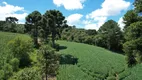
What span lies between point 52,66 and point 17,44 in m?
15.7

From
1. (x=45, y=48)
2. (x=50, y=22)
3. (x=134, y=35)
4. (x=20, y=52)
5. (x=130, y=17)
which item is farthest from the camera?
(x=50, y=22)

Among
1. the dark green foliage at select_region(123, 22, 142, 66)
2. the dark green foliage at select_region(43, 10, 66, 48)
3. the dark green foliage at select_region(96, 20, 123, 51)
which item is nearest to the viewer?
the dark green foliage at select_region(123, 22, 142, 66)

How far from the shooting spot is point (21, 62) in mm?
42781

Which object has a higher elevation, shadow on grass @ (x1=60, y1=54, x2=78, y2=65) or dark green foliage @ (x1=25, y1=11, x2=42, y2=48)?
dark green foliage @ (x1=25, y1=11, x2=42, y2=48)

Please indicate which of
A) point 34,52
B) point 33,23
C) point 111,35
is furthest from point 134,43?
point 111,35

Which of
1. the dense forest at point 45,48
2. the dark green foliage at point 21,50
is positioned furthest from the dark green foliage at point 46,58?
the dark green foliage at point 21,50

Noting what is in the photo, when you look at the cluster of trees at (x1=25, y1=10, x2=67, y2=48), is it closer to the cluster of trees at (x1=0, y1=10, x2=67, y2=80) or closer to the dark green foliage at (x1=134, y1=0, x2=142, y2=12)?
the cluster of trees at (x1=0, y1=10, x2=67, y2=80)

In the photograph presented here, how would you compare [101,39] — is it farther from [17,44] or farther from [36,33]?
[17,44]

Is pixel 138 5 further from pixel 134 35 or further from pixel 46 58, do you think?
pixel 46 58

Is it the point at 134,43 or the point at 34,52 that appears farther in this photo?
the point at 34,52

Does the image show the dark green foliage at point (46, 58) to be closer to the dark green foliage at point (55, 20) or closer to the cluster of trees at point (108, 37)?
the dark green foliage at point (55, 20)

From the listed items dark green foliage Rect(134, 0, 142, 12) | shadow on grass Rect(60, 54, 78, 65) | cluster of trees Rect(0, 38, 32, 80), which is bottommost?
shadow on grass Rect(60, 54, 78, 65)

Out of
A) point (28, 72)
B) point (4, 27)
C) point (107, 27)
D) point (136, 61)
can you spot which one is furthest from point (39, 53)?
point (4, 27)

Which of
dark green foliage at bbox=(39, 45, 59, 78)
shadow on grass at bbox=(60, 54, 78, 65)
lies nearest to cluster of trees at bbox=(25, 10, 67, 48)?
shadow on grass at bbox=(60, 54, 78, 65)
